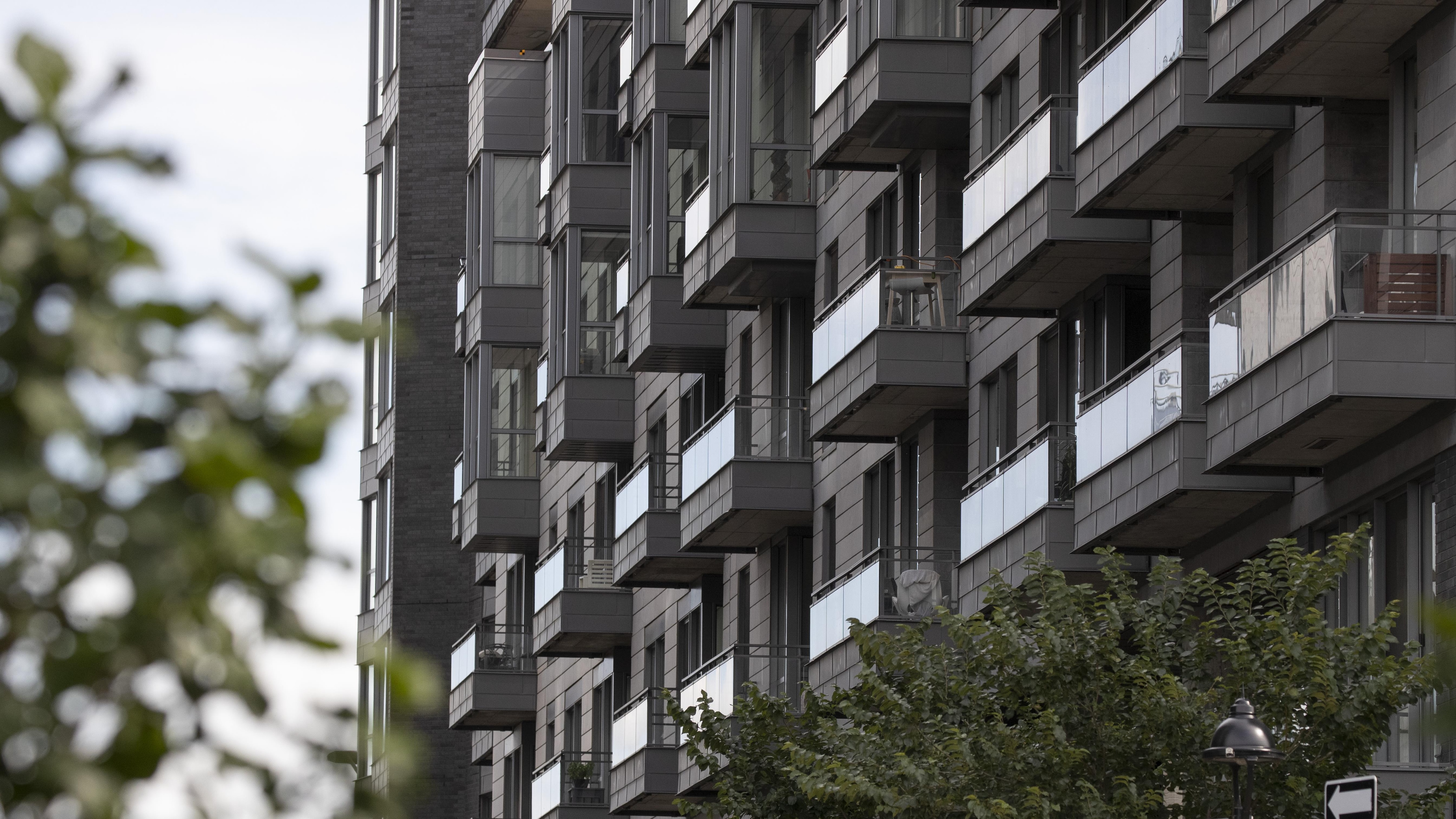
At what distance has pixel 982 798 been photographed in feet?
60.3

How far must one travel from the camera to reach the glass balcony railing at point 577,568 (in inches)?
1817

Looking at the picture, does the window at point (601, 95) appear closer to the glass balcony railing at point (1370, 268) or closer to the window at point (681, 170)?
the window at point (681, 170)

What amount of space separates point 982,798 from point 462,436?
43.3 m

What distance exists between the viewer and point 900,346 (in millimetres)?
29484

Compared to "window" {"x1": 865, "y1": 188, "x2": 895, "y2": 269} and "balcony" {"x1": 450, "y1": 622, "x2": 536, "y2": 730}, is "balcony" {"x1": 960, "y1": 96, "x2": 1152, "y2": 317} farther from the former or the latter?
"balcony" {"x1": 450, "y1": 622, "x2": 536, "y2": 730}

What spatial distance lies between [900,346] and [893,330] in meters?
0.22

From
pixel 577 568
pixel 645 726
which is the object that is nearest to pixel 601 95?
pixel 577 568

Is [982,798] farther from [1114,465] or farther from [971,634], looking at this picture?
[1114,465]

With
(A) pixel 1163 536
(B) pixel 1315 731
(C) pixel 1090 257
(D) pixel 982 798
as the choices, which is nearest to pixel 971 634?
(D) pixel 982 798

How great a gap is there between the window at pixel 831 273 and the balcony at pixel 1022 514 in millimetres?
7649

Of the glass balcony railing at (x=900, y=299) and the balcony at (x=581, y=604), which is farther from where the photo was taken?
the balcony at (x=581, y=604)

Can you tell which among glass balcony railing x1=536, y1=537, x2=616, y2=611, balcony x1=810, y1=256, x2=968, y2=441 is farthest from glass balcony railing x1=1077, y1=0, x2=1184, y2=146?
glass balcony railing x1=536, y1=537, x2=616, y2=611

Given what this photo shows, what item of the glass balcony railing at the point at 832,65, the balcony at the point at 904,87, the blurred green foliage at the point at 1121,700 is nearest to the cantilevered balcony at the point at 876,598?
the balcony at the point at 904,87

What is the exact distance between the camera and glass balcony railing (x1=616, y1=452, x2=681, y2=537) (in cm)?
4053
